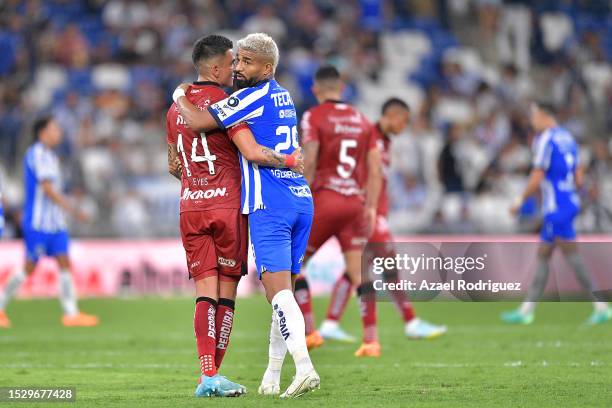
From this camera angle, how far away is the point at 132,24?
26.4 m

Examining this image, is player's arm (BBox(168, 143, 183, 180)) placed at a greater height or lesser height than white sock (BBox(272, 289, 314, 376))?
greater

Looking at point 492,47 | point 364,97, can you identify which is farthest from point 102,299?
point 492,47

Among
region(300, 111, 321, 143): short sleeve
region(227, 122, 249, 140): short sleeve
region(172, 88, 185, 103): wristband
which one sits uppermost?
region(172, 88, 185, 103): wristband

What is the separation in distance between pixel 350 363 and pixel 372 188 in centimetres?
195

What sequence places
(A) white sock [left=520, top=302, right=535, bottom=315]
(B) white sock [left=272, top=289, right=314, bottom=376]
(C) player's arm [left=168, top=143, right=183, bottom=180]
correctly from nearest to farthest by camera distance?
1. (B) white sock [left=272, top=289, right=314, bottom=376]
2. (C) player's arm [left=168, top=143, right=183, bottom=180]
3. (A) white sock [left=520, top=302, right=535, bottom=315]

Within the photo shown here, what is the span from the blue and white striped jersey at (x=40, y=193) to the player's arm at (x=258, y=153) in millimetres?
7942

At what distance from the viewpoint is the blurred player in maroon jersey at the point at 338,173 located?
39.7 feet

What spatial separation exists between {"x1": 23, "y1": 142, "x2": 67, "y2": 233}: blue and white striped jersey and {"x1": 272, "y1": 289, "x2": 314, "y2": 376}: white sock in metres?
8.16

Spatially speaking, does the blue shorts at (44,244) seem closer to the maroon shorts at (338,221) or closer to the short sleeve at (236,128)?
the maroon shorts at (338,221)

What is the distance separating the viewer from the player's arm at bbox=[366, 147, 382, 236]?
39.6ft

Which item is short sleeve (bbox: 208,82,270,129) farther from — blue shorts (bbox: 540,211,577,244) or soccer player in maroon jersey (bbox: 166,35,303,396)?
blue shorts (bbox: 540,211,577,244)

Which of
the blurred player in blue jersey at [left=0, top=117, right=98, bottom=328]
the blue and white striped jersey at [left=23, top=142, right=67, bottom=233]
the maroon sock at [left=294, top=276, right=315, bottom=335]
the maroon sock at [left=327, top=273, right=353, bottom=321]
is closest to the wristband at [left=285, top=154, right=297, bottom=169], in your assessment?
the maroon sock at [left=294, top=276, right=315, bottom=335]

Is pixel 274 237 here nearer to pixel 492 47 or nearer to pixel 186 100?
pixel 186 100

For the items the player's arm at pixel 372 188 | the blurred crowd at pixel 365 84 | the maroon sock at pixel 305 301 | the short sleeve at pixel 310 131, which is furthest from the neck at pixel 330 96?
the blurred crowd at pixel 365 84
